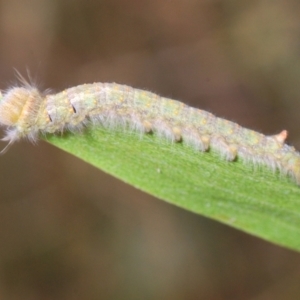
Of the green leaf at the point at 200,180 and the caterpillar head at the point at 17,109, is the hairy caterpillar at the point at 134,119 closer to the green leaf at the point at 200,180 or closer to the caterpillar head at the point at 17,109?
the caterpillar head at the point at 17,109

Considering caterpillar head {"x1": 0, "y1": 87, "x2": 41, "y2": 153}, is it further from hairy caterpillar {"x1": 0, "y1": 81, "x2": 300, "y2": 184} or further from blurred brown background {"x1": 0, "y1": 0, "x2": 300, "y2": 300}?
blurred brown background {"x1": 0, "y1": 0, "x2": 300, "y2": 300}

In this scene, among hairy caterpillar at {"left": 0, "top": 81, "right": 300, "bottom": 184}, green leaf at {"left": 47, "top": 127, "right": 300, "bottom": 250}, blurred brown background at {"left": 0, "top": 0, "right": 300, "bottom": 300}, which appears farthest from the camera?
blurred brown background at {"left": 0, "top": 0, "right": 300, "bottom": 300}

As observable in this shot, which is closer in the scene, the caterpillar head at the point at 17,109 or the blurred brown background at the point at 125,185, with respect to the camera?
the caterpillar head at the point at 17,109

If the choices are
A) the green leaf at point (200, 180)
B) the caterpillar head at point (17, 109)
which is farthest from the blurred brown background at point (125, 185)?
the caterpillar head at point (17, 109)

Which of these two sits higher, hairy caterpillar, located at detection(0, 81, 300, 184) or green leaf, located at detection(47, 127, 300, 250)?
hairy caterpillar, located at detection(0, 81, 300, 184)

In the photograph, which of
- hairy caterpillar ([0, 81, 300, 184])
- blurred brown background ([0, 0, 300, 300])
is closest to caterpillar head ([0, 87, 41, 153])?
hairy caterpillar ([0, 81, 300, 184])

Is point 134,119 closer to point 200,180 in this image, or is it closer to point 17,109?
point 17,109

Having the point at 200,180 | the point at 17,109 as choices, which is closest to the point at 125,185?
the point at 17,109
